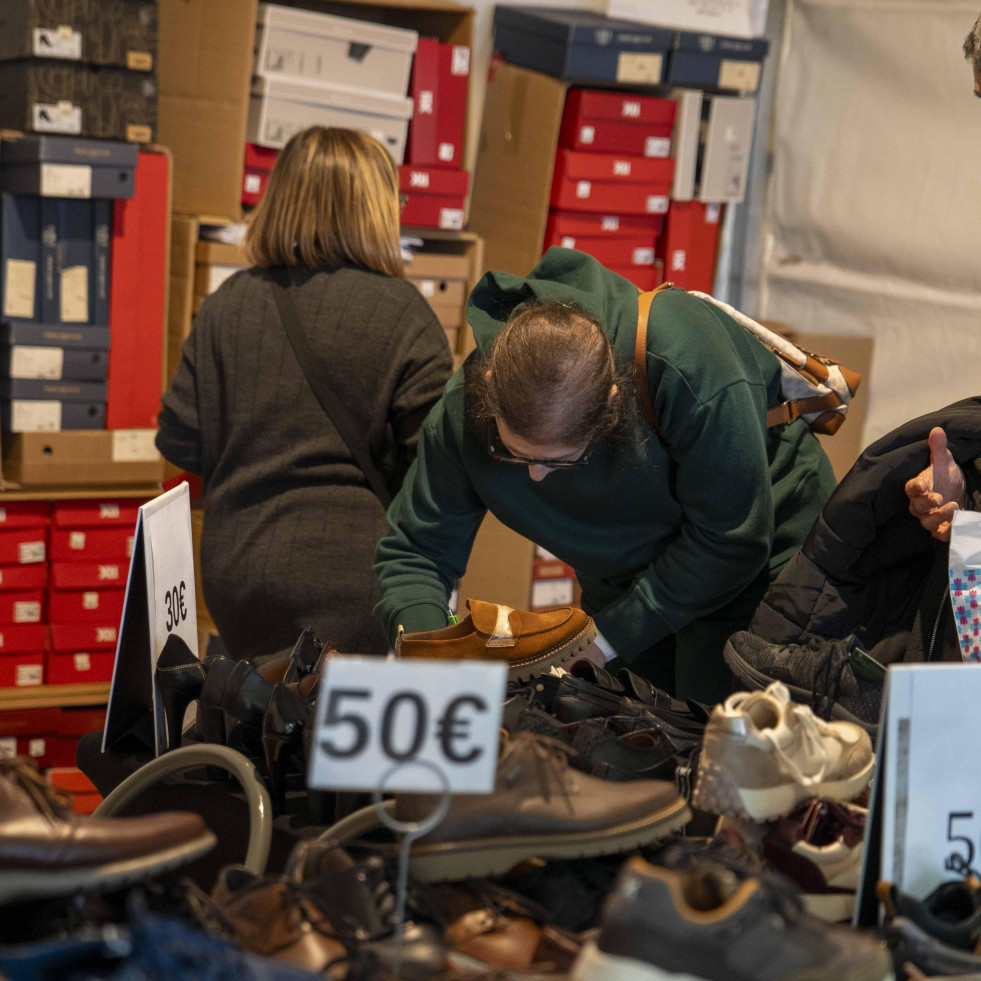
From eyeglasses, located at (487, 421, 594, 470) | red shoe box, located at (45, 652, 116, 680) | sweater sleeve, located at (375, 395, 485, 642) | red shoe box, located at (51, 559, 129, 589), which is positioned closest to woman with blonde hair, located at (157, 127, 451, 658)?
sweater sleeve, located at (375, 395, 485, 642)

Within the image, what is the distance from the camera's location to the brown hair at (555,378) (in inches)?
58.3

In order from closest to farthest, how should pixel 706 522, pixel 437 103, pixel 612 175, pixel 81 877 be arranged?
pixel 81 877
pixel 706 522
pixel 437 103
pixel 612 175

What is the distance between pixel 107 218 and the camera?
2859mm

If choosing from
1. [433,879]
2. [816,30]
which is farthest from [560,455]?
[816,30]

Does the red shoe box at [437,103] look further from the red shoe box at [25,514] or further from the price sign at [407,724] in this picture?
the price sign at [407,724]

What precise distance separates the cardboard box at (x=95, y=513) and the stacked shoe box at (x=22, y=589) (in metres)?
0.05

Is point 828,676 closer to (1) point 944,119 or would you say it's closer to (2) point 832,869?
(2) point 832,869

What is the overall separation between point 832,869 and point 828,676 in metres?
0.26

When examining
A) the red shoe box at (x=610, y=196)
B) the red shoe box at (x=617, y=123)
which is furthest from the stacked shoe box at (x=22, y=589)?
the red shoe box at (x=617, y=123)

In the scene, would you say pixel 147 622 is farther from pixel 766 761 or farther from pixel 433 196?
pixel 433 196

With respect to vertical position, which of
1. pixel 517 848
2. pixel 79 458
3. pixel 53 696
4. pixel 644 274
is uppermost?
pixel 644 274

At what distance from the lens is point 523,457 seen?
1.57 metres

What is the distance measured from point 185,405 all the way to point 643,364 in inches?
44.4

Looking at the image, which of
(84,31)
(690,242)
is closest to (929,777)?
(84,31)
